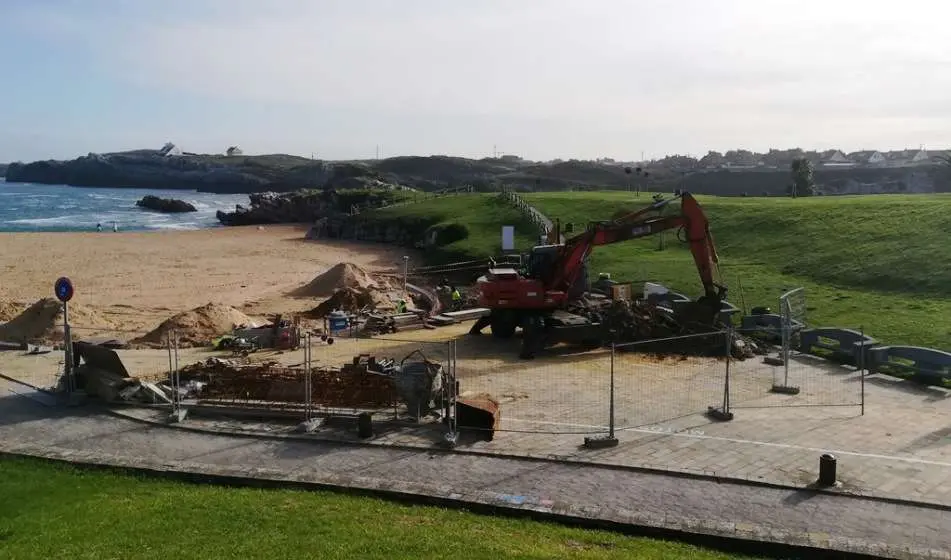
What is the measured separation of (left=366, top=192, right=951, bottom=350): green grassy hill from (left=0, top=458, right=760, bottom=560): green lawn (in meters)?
15.2

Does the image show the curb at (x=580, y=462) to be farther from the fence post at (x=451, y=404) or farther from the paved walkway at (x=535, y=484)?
the fence post at (x=451, y=404)

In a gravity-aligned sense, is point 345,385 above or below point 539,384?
above

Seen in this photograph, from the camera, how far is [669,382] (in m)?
18.5

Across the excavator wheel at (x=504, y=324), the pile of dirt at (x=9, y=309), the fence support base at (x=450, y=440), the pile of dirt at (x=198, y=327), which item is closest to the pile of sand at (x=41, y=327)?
the pile of dirt at (x=198, y=327)

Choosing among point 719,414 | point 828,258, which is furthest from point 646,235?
point 828,258

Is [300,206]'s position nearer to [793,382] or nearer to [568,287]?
[568,287]

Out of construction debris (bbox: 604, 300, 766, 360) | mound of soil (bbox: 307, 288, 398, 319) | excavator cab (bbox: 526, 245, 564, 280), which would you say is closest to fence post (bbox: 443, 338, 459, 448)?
construction debris (bbox: 604, 300, 766, 360)

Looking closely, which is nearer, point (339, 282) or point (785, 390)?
point (785, 390)

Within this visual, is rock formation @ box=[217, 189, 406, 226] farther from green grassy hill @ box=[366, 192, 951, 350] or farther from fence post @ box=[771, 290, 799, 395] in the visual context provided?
fence post @ box=[771, 290, 799, 395]

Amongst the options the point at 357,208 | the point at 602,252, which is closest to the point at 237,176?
the point at 357,208

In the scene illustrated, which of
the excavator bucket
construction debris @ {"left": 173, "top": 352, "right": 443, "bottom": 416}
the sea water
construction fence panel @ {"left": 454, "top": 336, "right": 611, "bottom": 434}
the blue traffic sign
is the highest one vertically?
the sea water

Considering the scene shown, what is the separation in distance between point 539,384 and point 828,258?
19.4 m

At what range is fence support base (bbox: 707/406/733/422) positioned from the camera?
1525 cm

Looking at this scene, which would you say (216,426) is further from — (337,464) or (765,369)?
(765,369)
